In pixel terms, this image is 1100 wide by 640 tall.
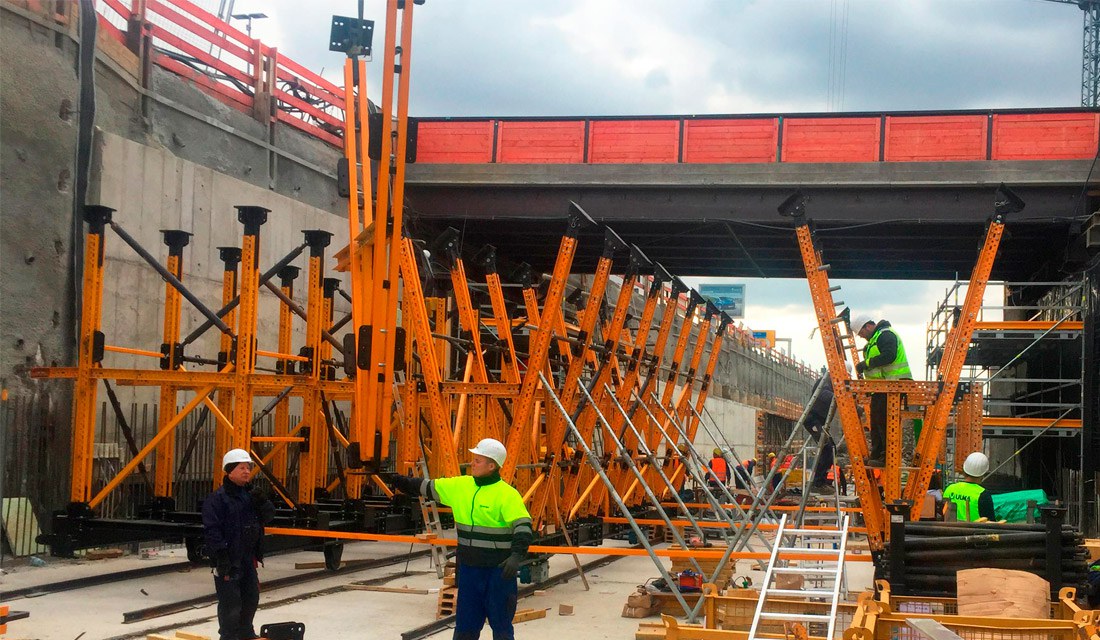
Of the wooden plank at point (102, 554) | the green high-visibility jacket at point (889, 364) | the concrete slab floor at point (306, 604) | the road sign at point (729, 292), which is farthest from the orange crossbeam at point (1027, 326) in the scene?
the road sign at point (729, 292)

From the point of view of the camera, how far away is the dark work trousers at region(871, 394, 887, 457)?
11492mm

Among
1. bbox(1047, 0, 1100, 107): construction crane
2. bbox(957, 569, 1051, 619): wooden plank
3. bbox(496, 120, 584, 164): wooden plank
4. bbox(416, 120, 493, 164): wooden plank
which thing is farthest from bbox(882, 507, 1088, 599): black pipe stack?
bbox(1047, 0, 1100, 107): construction crane

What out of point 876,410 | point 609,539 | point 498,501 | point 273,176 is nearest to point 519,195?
point 273,176

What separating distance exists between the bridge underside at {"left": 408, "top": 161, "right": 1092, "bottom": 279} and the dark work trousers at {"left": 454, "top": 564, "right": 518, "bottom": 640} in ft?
41.0

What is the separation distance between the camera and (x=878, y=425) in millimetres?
11492

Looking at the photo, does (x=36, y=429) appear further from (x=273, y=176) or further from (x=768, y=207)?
(x=768, y=207)

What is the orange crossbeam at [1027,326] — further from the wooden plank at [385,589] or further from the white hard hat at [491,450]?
the white hard hat at [491,450]

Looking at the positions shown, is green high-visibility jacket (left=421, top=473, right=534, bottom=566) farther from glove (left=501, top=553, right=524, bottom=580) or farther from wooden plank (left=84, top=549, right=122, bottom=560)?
wooden plank (left=84, top=549, right=122, bottom=560)

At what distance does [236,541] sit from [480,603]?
6.72 feet

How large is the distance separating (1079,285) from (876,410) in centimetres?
1186

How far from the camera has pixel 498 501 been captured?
326 inches

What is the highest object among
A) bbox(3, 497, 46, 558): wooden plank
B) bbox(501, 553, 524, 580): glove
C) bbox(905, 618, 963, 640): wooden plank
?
bbox(501, 553, 524, 580): glove

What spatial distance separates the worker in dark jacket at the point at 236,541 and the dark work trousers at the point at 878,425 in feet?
19.6

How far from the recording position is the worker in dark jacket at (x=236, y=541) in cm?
875
